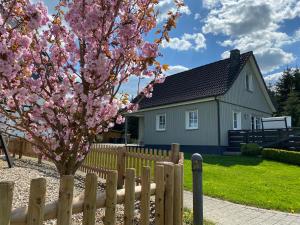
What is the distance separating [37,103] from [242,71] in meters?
20.7

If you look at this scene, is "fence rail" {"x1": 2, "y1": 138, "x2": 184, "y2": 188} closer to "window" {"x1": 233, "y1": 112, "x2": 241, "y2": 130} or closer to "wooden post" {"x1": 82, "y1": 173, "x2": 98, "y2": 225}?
"wooden post" {"x1": 82, "y1": 173, "x2": 98, "y2": 225}

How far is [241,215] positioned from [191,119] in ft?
51.4

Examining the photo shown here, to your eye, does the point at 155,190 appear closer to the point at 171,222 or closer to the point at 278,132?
the point at 171,222

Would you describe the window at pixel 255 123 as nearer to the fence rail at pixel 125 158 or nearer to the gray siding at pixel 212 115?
the gray siding at pixel 212 115

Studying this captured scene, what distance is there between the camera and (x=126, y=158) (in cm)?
870

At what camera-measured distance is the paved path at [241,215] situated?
5.95m

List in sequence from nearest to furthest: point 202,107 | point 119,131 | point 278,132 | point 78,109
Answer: point 78,109 < point 278,132 < point 202,107 < point 119,131

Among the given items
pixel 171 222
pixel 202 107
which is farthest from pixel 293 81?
pixel 171 222

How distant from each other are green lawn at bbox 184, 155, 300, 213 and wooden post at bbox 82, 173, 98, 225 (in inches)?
214

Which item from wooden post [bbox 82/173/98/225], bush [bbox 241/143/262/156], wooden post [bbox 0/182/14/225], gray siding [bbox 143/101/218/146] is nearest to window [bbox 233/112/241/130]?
gray siding [bbox 143/101/218/146]

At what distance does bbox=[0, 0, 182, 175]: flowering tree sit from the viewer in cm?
328

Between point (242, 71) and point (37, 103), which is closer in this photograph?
point (37, 103)

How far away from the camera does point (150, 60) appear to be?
12.0 feet

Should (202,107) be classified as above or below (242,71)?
below
